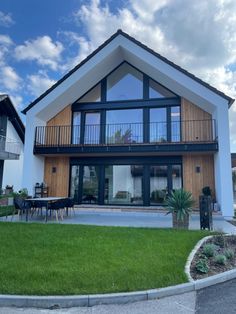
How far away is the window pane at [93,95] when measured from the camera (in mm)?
15836

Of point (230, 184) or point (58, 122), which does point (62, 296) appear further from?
point (58, 122)

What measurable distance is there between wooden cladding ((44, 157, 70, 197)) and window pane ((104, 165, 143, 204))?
2514 mm

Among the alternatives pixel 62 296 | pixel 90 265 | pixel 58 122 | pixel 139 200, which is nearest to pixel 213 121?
pixel 139 200

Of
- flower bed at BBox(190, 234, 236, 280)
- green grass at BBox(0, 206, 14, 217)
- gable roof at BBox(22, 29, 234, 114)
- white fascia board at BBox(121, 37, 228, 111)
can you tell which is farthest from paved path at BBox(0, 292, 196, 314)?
gable roof at BBox(22, 29, 234, 114)

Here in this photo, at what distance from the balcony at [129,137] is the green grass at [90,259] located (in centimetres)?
599

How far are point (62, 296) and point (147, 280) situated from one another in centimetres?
142

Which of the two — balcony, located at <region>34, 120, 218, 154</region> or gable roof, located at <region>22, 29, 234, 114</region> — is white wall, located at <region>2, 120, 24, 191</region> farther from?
gable roof, located at <region>22, 29, 234, 114</region>

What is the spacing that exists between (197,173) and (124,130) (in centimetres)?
468

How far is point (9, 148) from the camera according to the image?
1981 centimetres

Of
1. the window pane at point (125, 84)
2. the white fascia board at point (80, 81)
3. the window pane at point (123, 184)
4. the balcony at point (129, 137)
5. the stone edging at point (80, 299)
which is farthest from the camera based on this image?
the window pane at point (125, 84)

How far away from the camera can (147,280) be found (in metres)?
4.39

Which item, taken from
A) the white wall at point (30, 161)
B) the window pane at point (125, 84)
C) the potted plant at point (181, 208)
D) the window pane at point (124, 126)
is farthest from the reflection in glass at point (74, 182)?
the potted plant at point (181, 208)

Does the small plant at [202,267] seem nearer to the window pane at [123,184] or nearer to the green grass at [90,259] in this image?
the green grass at [90,259]

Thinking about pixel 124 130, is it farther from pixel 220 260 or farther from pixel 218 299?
pixel 218 299
